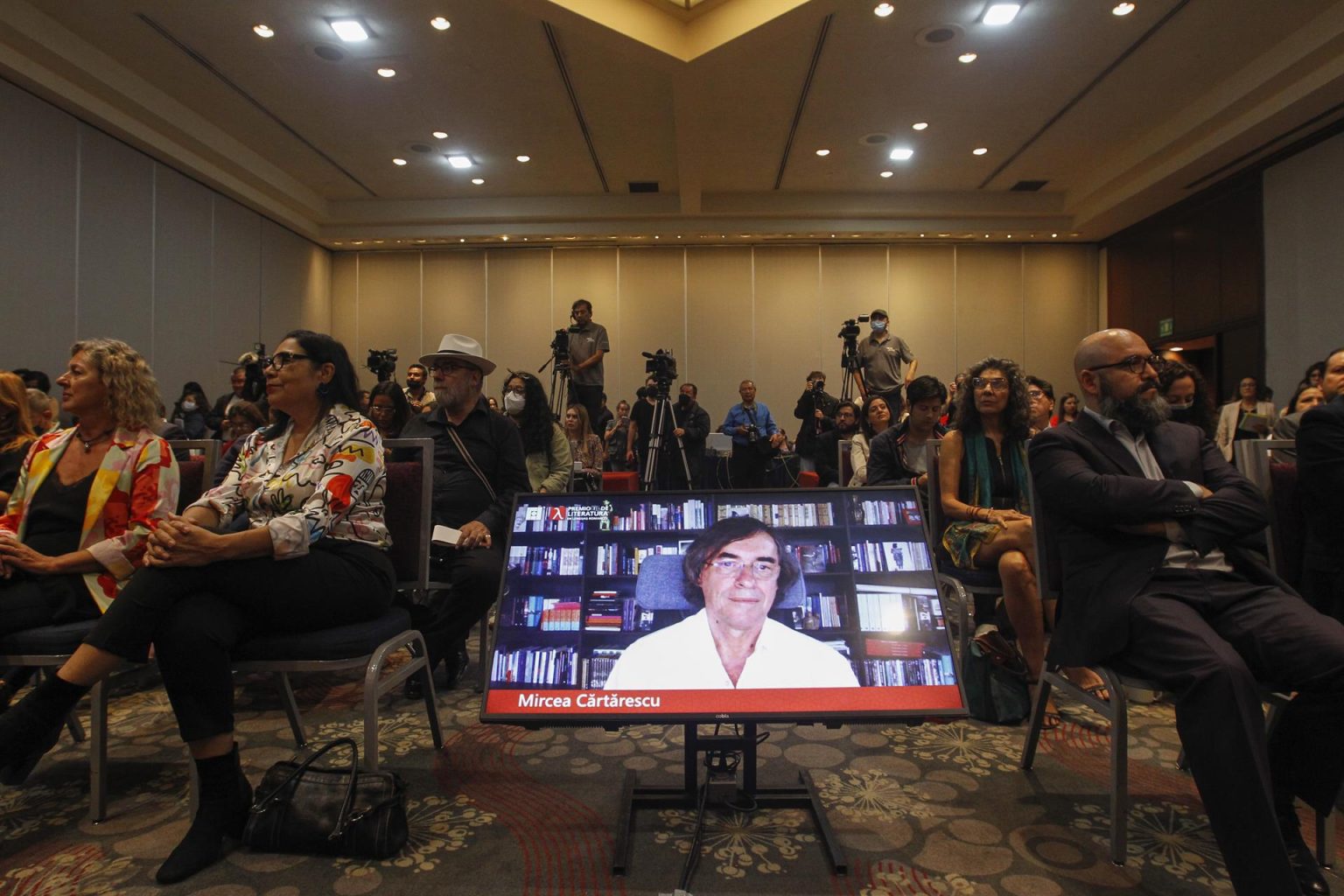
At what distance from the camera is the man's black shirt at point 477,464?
2.76 metres

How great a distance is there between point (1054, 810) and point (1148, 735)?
73 cm

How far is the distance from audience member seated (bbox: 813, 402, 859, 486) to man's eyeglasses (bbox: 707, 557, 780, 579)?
4.67 m

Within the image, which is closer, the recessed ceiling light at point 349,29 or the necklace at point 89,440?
the necklace at point 89,440

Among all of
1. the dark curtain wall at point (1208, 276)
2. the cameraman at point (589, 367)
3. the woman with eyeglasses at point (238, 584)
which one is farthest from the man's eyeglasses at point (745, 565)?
the dark curtain wall at point (1208, 276)

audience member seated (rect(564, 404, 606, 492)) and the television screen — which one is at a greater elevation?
audience member seated (rect(564, 404, 606, 492))

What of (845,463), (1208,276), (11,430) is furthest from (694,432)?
(1208,276)

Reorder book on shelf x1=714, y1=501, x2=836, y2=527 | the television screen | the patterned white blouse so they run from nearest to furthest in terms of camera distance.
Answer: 1. the television screen
2. book on shelf x1=714, y1=501, x2=836, y2=527
3. the patterned white blouse

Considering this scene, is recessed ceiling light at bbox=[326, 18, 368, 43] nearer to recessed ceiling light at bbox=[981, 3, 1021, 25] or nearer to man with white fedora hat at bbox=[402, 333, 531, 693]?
man with white fedora hat at bbox=[402, 333, 531, 693]

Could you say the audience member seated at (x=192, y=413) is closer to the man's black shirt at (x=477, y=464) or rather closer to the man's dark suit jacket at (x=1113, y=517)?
the man's black shirt at (x=477, y=464)

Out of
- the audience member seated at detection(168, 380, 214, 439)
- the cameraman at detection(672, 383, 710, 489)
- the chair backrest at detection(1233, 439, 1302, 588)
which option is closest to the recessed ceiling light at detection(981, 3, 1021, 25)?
the cameraman at detection(672, 383, 710, 489)

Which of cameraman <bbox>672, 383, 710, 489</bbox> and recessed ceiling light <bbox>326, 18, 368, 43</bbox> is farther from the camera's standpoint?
cameraman <bbox>672, 383, 710, 489</bbox>

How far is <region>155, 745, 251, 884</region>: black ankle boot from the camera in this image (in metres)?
1.52

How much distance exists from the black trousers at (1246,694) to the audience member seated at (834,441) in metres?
4.39

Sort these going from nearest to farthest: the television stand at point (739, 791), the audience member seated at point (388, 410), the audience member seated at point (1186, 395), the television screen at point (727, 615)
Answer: the television screen at point (727, 615)
the television stand at point (739, 791)
the audience member seated at point (1186, 395)
the audience member seated at point (388, 410)
